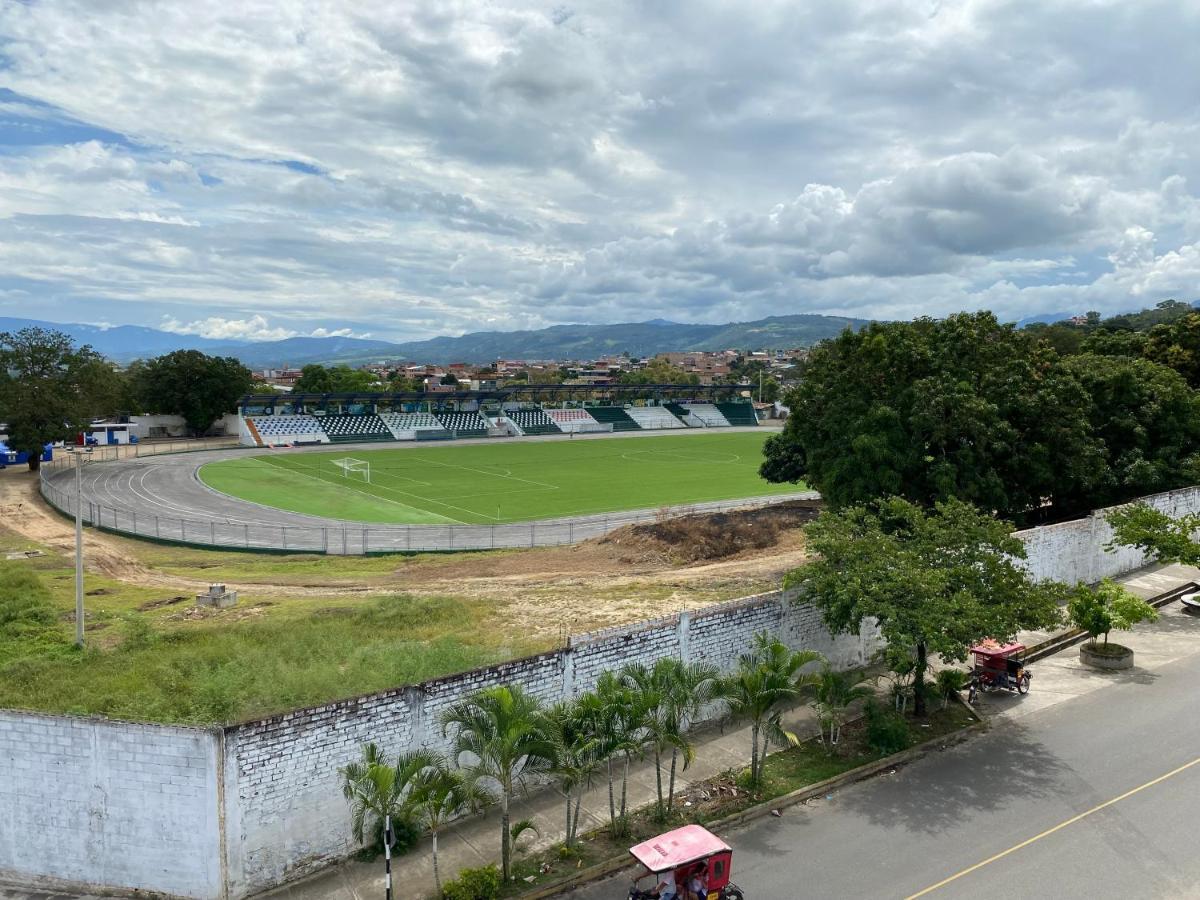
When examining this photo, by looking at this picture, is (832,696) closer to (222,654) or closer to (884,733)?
(884,733)

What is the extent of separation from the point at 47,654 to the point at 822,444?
24.9m

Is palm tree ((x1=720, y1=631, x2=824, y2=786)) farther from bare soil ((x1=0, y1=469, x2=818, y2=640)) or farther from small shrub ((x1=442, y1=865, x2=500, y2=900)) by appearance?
bare soil ((x1=0, y1=469, x2=818, y2=640))

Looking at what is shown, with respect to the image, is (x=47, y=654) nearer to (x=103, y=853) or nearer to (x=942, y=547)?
(x=103, y=853)

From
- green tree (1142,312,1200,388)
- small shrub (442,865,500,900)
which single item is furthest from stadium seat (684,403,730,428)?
small shrub (442,865,500,900)

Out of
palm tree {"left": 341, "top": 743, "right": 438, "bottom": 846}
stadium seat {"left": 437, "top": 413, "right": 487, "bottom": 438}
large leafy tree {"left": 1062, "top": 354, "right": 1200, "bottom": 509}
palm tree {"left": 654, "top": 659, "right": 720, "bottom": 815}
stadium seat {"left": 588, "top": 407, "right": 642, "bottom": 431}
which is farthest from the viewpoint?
Result: stadium seat {"left": 588, "top": 407, "right": 642, "bottom": 431}

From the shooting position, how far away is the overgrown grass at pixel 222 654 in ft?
48.5

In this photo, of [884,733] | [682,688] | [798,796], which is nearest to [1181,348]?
[884,733]

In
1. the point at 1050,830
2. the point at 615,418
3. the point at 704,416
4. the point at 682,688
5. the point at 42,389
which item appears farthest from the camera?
the point at 704,416

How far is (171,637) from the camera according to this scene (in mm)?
20391

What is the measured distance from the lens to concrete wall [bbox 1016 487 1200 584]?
83.2 feet

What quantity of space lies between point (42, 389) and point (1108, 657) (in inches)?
2805

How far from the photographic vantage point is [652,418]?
Result: 122 meters

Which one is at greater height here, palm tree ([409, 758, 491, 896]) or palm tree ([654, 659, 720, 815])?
palm tree ([654, 659, 720, 815])

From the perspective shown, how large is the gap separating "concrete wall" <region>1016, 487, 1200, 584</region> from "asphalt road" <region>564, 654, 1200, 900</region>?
829 cm
